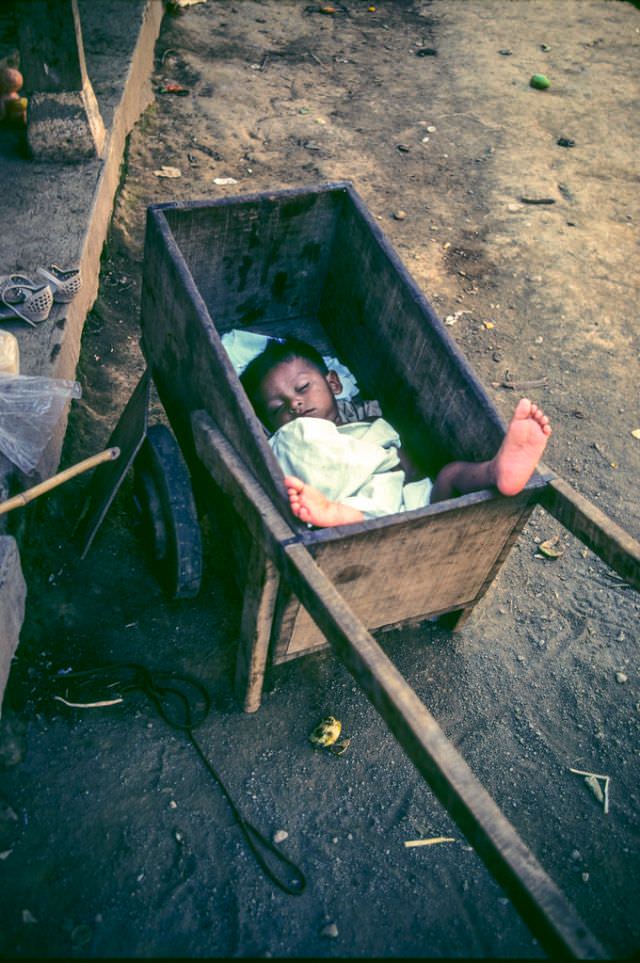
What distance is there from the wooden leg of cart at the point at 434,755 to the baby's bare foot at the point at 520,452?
0.67 m

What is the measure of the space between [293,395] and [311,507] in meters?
0.92

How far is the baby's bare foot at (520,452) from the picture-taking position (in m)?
2.11

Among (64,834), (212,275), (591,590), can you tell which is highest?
(212,275)

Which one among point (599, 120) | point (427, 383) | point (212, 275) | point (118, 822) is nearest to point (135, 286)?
point (212, 275)

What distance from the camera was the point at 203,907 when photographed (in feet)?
7.14

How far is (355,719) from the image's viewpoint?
8.81ft

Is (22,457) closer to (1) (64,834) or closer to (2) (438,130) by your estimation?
(1) (64,834)

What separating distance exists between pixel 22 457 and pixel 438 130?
17.3ft

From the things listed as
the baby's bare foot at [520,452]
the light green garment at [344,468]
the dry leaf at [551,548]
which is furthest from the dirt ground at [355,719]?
the baby's bare foot at [520,452]

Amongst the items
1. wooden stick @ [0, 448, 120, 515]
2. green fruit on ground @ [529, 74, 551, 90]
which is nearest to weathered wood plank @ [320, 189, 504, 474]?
wooden stick @ [0, 448, 120, 515]

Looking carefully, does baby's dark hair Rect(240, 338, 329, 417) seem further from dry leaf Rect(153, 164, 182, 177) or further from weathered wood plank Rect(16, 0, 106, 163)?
dry leaf Rect(153, 164, 182, 177)

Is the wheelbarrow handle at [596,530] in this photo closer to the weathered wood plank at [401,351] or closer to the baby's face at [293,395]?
the weathered wood plank at [401,351]

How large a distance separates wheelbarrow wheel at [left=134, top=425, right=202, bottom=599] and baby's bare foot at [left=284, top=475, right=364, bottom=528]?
0.63 meters

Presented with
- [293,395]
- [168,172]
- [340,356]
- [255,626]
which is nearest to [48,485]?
[255,626]
